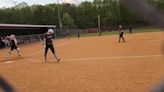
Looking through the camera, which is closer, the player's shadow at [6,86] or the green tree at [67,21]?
the player's shadow at [6,86]

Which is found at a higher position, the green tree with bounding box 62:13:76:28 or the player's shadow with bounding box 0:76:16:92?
the player's shadow with bounding box 0:76:16:92

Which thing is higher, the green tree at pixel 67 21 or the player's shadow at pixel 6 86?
the player's shadow at pixel 6 86

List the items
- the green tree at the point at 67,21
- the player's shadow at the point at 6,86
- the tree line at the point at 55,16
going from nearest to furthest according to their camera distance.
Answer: the player's shadow at the point at 6,86
the tree line at the point at 55,16
the green tree at the point at 67,21

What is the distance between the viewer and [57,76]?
12773 millimetres

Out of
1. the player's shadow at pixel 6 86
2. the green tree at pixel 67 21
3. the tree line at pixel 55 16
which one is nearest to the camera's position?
the player's shadow at pixel 6 86

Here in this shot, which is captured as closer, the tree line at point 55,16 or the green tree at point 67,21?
the tree line at point 55,16

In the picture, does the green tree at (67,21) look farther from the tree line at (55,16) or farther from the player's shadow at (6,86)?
the player's shadow at (6,86)

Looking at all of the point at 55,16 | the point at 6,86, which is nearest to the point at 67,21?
the point at 55,16

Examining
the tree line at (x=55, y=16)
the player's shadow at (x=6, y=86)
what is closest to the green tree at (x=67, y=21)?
the tree line at (x=55, y=16)

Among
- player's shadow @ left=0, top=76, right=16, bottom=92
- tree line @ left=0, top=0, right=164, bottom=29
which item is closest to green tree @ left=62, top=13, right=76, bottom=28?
tree line @ left=0, top=0, right=164, bottom=29

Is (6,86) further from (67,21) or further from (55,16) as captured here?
(55,16)

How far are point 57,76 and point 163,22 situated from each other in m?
11.7

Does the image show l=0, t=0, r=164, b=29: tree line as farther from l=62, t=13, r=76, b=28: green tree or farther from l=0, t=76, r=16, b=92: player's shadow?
l=0, t=76, r=16, b=92: player's shadow

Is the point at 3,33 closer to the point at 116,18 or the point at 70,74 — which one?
the point at 116,18
